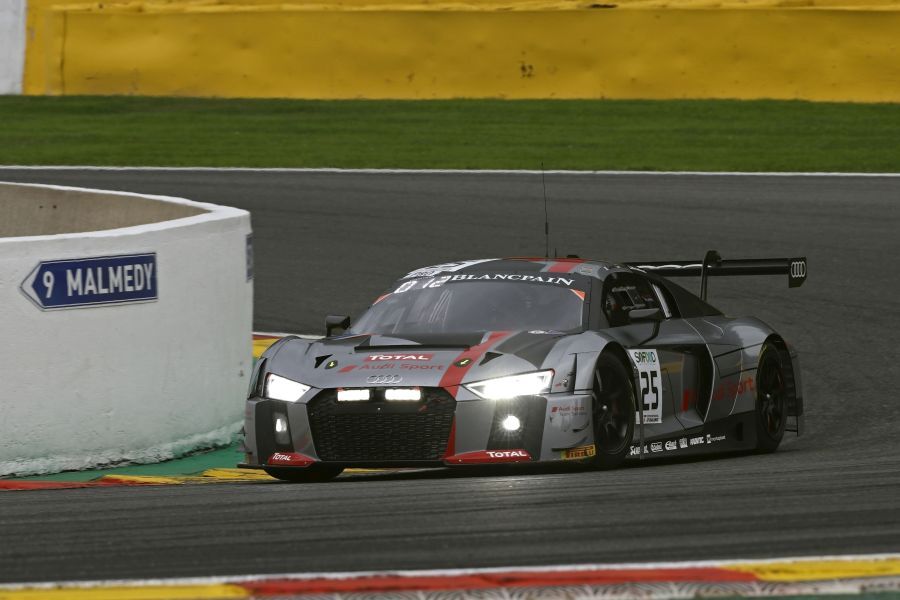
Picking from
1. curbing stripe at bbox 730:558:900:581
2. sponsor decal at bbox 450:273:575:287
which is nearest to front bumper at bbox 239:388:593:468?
sponsor decal at bbox 450:273:575:287

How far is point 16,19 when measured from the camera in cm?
2531

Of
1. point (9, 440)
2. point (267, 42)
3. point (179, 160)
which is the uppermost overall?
point (267, 42)

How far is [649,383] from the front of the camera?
9.23 m

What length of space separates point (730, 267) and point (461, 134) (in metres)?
12.0

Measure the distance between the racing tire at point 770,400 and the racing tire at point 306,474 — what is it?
2.61 metres

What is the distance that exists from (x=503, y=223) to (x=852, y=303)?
4163mm

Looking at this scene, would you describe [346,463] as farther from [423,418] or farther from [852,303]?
[852,303]

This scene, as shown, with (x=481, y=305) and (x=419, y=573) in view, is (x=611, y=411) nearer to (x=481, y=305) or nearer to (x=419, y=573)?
(x=481, y=305)

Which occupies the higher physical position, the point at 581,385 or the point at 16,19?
the point at 16,19

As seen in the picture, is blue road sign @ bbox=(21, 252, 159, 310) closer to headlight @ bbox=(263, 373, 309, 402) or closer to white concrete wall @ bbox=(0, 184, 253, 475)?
white concrete wall @ bbox=(0, 184, 253, 475)

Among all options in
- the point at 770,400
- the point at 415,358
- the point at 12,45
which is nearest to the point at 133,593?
the point at 415,358

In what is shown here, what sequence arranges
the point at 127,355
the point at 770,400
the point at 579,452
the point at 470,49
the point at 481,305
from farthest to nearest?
the point at 470,49
the point at 770,400
the point at 127,355
the point at 481,305
the point at 579,452

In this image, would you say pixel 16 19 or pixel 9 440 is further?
pixel 16 19

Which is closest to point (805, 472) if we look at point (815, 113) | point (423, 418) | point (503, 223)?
point (423, 418)
